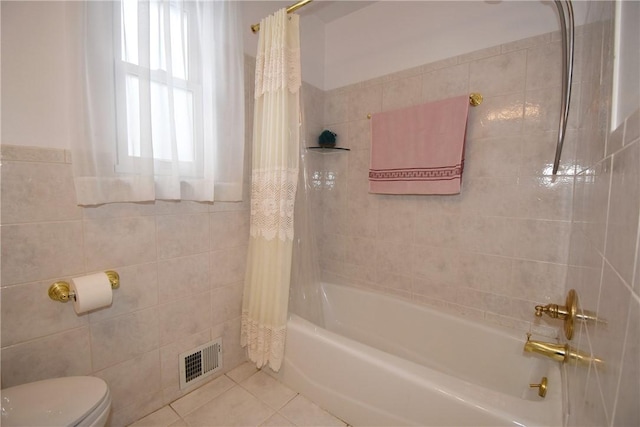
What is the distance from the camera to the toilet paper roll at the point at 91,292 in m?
0.92

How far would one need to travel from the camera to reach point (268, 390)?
1.41 metres

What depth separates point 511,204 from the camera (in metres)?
1.38

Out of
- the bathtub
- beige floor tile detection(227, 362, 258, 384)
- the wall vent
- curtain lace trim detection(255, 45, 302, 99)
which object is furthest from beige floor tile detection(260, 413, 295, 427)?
curtain lace trim detection(255, 45, 302, 99)

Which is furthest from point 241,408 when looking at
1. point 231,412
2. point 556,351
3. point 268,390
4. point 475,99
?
point 475,99

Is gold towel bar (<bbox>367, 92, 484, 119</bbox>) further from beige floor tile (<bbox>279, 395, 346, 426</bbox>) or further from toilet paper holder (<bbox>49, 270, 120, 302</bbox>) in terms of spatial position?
toilet paper holder (<bbox>49, 270, 120, 302</bbox>)

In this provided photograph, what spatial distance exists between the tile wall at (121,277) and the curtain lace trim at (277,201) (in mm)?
264

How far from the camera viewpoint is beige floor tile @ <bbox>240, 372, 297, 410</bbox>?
134 cm

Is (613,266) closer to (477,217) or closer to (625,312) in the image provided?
(625,312)

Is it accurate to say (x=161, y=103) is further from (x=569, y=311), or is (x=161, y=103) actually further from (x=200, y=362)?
(x=569, y=311)

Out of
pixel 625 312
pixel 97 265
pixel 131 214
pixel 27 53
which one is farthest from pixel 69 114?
pixel 625 312

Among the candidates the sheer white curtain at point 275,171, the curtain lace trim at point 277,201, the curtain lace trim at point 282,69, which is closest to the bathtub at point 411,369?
the sheer white curtain at point 275,171

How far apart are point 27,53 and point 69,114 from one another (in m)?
0.21

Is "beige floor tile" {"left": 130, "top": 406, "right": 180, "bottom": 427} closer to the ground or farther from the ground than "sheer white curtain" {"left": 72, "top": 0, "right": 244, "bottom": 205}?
closer to the ground

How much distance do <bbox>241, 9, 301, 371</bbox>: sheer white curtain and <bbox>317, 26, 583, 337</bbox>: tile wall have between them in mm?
771
